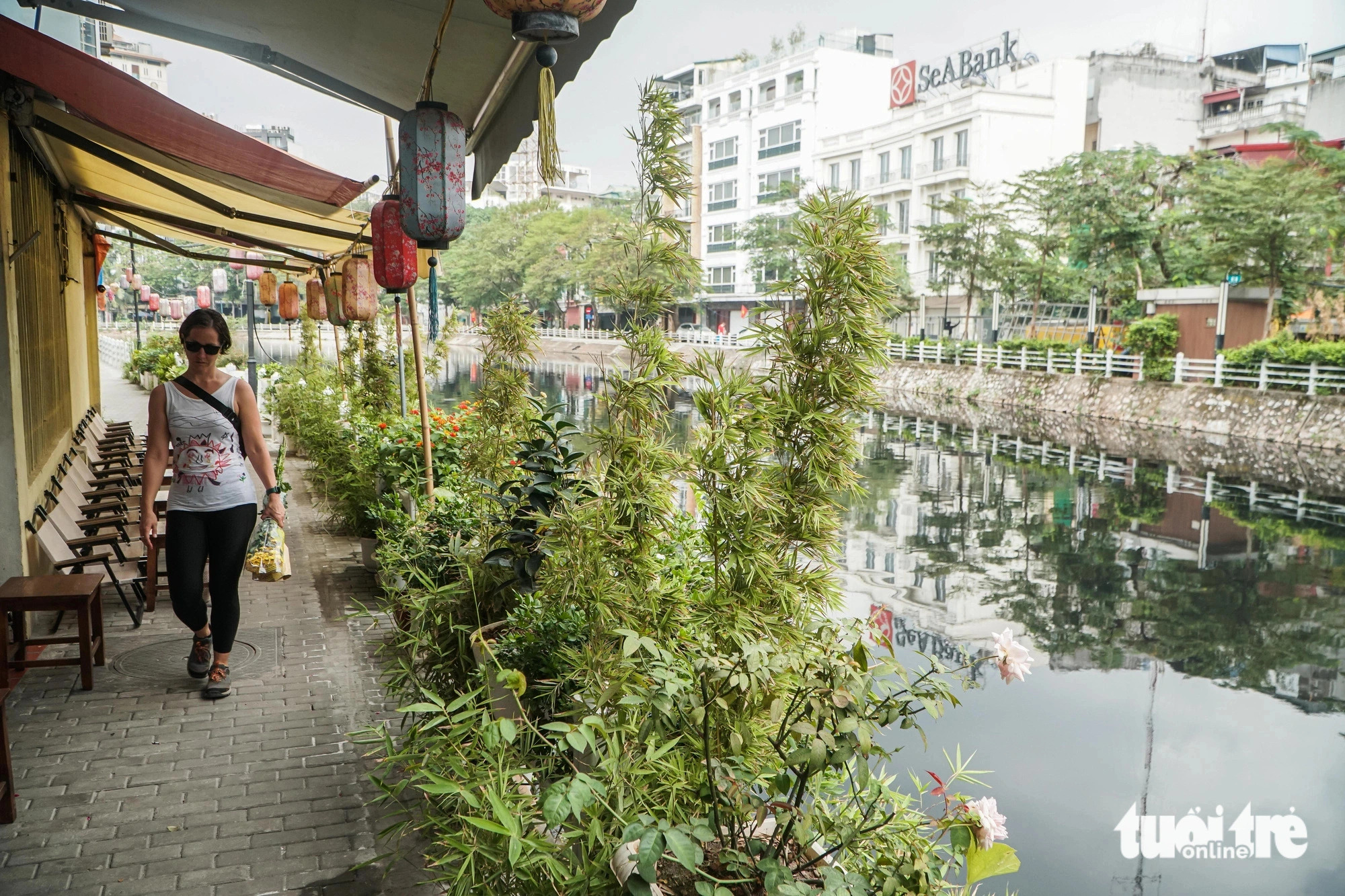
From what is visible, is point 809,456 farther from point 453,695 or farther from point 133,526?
point 133,526

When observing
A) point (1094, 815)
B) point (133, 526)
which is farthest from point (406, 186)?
point (1094, 815)

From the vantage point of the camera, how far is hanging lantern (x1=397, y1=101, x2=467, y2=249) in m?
3.66

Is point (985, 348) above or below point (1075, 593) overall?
above

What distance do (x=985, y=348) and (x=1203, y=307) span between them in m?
5.73

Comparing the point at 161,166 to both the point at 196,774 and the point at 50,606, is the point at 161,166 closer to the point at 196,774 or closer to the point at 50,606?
the point at 50,606

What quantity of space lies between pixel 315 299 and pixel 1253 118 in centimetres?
3123

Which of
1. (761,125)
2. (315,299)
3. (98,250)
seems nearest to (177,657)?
(315,299)

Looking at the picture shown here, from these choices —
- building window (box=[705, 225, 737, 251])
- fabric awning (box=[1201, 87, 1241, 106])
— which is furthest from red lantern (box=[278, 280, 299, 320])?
fabric awning (box=[1201, 87, 1241, 106])

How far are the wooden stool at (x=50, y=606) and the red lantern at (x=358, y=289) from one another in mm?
3713

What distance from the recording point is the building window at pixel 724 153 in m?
38.7

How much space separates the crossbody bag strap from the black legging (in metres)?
0.29

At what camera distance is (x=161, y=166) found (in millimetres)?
5375

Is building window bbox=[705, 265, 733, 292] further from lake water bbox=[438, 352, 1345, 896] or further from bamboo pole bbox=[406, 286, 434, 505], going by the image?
bamboo pole bbox=[406, 286, 434, 505]

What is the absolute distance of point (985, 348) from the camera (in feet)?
79.7
